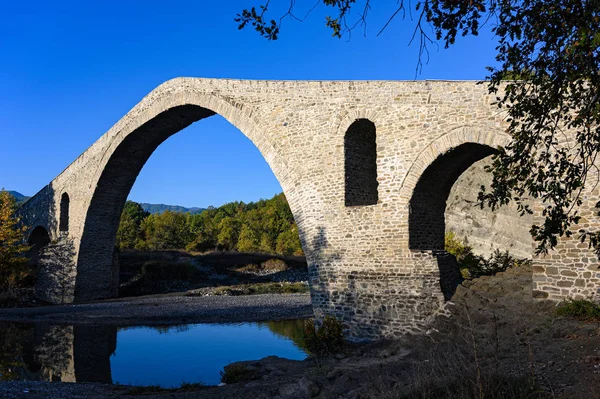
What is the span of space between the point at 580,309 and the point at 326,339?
4.32 m

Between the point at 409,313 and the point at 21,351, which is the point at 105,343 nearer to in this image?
the point at 21,351

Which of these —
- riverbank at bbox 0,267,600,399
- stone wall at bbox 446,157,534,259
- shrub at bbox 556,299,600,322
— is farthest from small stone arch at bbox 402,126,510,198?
stone wall at bbox 446,157,534,259

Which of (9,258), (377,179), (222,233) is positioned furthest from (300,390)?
(222,233)

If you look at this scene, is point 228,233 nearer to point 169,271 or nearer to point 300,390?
point 169,271

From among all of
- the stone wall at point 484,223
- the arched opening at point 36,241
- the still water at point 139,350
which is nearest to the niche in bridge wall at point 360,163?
the still water at point 139,350

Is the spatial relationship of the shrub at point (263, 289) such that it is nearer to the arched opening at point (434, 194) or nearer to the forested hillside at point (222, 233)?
the arched opening at point (434, 194)

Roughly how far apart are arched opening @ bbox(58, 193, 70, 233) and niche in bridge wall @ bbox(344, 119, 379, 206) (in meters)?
15.7

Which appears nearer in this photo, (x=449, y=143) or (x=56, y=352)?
(x=449, y=143)

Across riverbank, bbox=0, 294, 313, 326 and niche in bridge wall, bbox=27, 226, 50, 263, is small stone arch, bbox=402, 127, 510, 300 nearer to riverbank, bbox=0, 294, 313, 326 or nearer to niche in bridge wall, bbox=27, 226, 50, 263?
riverbank, bbox=0, 294, 313, 326

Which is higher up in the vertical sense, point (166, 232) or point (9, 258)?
point (166, 232)

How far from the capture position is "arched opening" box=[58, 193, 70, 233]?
69.9ft

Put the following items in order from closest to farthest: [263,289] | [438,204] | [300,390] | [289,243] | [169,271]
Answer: [300,390]
[438,204]
[263,289]
[169,271]
[289,243]

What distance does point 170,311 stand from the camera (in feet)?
51.2

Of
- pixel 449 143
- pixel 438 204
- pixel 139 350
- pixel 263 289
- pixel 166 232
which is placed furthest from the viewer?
pixel 166 232
